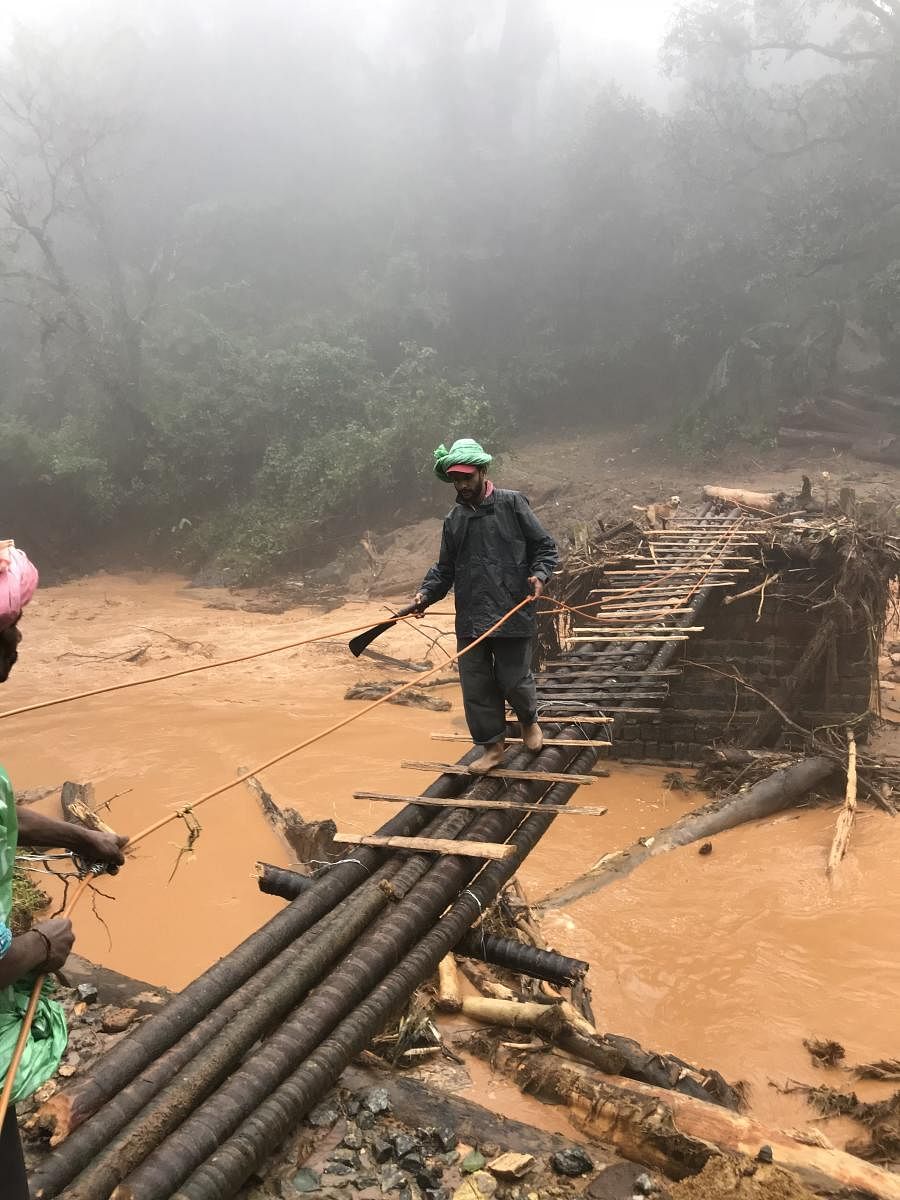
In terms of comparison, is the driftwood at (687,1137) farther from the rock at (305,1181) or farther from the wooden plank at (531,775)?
the wooden plank at (531,775)

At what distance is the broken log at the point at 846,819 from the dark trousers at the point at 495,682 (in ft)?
10.8

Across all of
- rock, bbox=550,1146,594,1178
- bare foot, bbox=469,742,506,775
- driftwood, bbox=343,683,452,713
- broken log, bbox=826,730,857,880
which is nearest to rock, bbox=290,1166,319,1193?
rock, bbox=550,1146,594,1178

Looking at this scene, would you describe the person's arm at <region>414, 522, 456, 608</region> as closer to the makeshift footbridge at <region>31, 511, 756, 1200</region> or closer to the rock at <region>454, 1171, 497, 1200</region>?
the makeshift footbridge at <region>31, 511, 756, 1200</region>

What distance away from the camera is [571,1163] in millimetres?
2143

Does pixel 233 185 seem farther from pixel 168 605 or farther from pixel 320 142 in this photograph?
pixel 168 605

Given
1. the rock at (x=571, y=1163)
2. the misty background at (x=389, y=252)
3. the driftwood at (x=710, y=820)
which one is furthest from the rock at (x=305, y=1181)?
the misty background at (x=389, y=252)

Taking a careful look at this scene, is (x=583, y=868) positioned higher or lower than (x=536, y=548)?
lower

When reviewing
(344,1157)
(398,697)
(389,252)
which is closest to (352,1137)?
(344,1157)

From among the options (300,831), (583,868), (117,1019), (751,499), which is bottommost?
(583,868)

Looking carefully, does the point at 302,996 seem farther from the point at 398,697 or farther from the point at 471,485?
the point at 398,697

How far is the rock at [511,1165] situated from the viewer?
6.80ft

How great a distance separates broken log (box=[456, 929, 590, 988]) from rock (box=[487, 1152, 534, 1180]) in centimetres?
100

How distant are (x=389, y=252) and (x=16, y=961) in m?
28.3

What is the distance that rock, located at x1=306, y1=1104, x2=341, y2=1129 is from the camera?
226 cm
